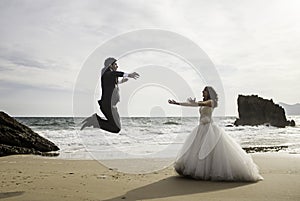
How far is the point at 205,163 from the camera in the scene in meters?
7.82

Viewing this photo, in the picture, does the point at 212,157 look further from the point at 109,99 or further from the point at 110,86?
the point at 110,86

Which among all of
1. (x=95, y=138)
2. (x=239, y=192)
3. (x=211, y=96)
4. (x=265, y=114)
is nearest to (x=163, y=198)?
(x=239, y=192)

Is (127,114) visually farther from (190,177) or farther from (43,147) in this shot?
(43,147)

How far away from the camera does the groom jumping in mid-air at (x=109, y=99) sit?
7.04 meters

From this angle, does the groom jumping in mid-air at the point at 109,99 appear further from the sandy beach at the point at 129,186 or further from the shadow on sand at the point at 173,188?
the shadow on sand at the point at 173,188

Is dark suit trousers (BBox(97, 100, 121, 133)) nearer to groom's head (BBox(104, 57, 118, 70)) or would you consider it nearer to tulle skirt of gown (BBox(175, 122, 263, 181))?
groom's head (BBox(104, 57, 118, 70))

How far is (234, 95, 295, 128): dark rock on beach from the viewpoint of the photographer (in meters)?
71.7

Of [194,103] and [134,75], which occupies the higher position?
[134,75]

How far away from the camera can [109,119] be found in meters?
7.07

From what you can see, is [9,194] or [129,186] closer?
[9,194]

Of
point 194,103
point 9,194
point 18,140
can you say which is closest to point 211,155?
point 194,103

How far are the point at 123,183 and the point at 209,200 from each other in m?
2.18

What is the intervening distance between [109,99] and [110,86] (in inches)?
10.2

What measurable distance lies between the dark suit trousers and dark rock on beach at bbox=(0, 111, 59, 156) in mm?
7010
